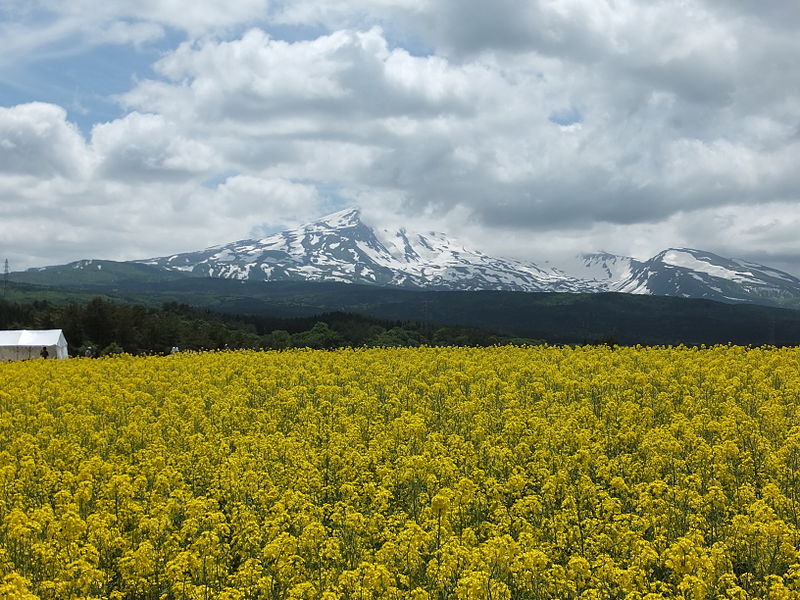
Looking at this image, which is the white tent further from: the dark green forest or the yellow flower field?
the yellow flower field

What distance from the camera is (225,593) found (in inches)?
351

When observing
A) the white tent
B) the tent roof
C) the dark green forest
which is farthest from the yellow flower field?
the tent roof

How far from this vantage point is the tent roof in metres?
71.5

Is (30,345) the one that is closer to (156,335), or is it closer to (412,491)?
(156,335)

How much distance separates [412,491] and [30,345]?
231 feet

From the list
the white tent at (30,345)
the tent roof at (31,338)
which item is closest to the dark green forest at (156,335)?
the white tent at (30,345)

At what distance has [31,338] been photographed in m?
72.6

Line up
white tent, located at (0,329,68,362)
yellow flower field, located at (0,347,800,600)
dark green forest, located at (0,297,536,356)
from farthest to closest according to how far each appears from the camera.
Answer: dark green forest, located at (0,297,536,356) → white tent, located at (0,329,68,362) → yellow flower field, located at (0,347,800,600)

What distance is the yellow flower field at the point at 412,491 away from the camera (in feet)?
31.9

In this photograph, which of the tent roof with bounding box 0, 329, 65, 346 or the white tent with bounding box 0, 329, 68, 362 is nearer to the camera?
the white tent with bounding box 0, 329, 68, 362

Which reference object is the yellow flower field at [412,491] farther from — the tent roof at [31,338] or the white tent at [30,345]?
the tent roof at [31,338]

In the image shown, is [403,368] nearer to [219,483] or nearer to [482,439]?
[482,439]

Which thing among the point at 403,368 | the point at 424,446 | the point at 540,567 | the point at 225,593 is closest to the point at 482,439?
the point at 424,446

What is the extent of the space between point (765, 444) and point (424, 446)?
7.94 m
